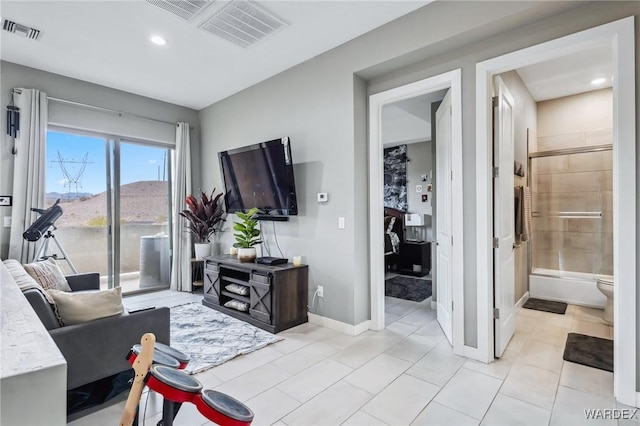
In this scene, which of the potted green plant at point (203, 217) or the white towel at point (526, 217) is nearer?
the white towel at point (526, 217)

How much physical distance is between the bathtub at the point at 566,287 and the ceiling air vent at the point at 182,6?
5091 mm

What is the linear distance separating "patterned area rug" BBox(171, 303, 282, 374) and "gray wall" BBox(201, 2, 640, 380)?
85 cm

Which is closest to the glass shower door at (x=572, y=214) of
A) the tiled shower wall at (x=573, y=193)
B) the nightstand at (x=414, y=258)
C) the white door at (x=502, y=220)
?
the tiled shower wall at (x=573, y=193)

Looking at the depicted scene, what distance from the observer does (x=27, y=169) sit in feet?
11.9

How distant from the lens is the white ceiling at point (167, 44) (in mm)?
2662

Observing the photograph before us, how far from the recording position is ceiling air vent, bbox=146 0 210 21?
8.32 feet

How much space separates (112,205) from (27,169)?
1.08 m

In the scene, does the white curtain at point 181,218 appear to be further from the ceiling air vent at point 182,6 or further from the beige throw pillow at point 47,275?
the ceiling air vent at point 182,6

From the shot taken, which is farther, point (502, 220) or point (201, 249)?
point (201, 249)

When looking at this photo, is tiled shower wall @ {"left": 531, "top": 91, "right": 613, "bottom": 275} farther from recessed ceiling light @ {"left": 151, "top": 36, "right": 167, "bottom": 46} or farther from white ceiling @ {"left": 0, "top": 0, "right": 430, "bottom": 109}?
recessed ceiling light @ {"left": 151, "top": 36, "right": 167, "bottom": 46}

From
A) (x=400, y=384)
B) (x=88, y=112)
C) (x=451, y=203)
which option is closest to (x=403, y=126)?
(x=451, y=203)

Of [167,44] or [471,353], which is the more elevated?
[167,44]

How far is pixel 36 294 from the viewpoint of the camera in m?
1.73

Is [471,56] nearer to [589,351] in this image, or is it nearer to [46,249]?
[589,351]
